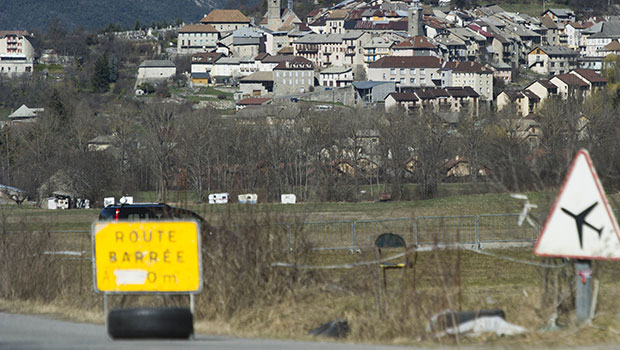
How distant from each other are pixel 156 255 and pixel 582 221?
4581mm

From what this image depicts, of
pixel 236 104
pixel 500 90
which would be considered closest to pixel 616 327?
pixel 236 104

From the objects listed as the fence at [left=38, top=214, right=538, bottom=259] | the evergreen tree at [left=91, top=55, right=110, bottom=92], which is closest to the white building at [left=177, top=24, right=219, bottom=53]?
the evergreen tree at [left=91, top=55, right=110, bottom=92]

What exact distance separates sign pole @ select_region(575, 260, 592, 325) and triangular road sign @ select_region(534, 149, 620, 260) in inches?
10.8

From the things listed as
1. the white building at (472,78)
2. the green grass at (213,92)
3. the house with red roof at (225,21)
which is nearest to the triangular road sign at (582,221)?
the green grass at (213,92)

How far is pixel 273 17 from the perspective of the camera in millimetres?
197125

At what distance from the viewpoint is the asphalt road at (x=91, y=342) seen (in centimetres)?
955

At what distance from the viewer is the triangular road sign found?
9938 millimetres

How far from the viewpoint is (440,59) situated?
A: 6156 inches

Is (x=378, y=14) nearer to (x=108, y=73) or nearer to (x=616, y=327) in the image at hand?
(x=108, y=73)

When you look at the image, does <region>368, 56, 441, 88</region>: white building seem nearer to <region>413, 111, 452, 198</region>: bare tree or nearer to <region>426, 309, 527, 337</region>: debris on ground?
<region>413, 111, 452, 198</region>: bare tree

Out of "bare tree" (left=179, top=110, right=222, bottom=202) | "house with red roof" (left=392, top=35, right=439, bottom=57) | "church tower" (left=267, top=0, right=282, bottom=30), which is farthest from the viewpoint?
"church tower" (left=267, top=0, right=282, bottom=30)

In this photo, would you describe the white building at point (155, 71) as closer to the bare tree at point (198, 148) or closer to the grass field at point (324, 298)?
the bare tree at point (198, 148)

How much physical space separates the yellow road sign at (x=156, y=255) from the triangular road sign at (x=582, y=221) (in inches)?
149

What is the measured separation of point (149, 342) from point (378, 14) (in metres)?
176
